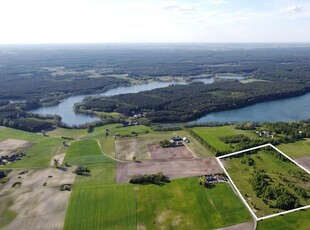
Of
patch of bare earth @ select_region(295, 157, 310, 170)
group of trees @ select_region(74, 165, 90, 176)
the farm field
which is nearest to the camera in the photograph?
group of trees @ select_region(74, 165, 90, 176)

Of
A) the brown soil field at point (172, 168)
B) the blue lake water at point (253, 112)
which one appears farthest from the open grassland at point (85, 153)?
the blue lake water at point (253, 112)

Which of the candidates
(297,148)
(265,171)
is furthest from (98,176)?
(297,148)

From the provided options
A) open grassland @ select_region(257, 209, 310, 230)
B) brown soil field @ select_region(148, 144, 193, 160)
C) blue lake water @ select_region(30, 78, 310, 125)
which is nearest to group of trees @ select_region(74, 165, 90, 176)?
brown soil field @ select_region(148, 144, 193, 160)

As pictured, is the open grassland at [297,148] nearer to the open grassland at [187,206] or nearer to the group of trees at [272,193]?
the group of trees at [272,193]

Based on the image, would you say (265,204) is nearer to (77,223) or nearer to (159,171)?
(159,171)

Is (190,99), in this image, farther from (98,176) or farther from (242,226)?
(242,226)

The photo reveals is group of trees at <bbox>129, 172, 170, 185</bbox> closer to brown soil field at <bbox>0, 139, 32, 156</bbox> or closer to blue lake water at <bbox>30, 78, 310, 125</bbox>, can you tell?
brown soil field at <bbox>0, 139, 32, 156</bbox>
